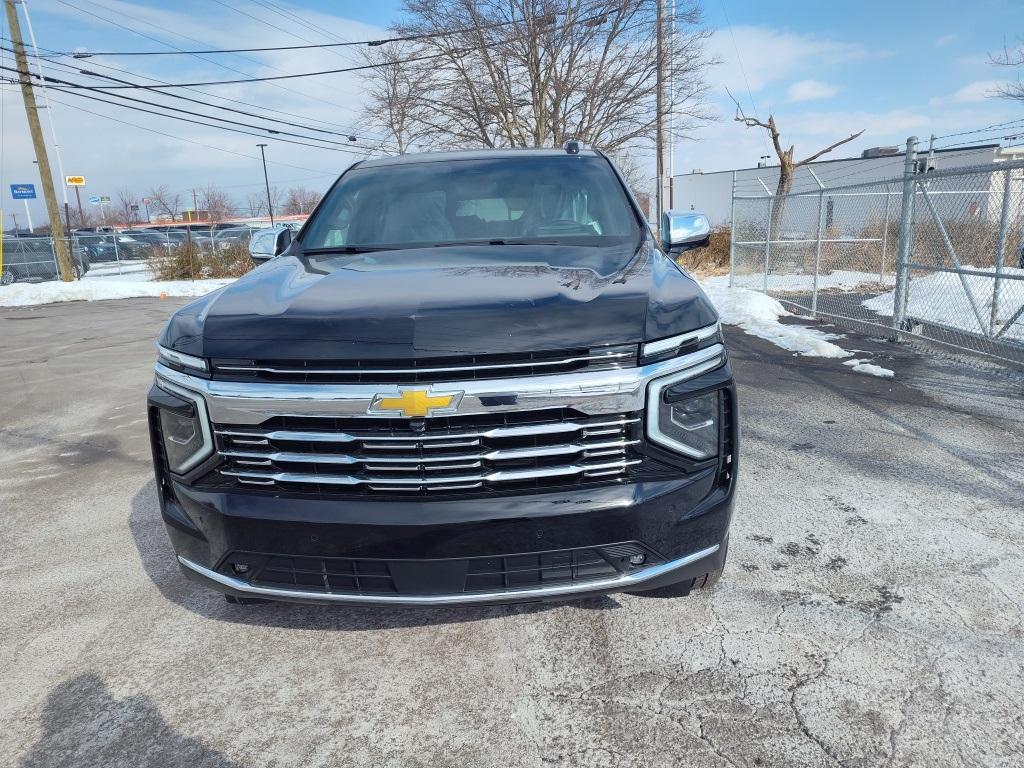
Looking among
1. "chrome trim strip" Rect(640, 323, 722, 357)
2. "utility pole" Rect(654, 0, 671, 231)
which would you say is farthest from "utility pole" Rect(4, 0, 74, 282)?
"chrome trim strip" Rect(640, 323, 722, 357)

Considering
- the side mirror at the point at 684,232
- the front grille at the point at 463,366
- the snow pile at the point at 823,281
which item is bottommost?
the snow pile at the point at 823,281

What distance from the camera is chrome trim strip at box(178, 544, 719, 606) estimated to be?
212 centimetres

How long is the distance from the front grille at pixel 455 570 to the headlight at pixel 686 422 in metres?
0.32

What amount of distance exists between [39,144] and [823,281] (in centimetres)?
2382

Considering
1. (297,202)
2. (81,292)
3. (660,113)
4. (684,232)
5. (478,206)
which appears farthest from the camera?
(297,202)

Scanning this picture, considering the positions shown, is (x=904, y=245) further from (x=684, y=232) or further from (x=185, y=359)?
(x=185, y=359)

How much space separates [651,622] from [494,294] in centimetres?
137

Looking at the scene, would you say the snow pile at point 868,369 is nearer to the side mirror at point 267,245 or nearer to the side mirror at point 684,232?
the side mirror at point 684,232

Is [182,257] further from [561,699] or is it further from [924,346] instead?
[561,699]

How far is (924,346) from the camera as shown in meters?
7.80

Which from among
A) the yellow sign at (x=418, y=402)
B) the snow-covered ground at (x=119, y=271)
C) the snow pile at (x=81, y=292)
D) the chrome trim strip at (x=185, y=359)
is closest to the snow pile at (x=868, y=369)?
A: the yellow sign at (x=418, y=402)

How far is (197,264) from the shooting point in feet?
76.0

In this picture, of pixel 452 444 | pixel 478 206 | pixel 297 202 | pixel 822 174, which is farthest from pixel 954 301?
pixel 297 202

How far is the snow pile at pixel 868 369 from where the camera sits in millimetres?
6523
